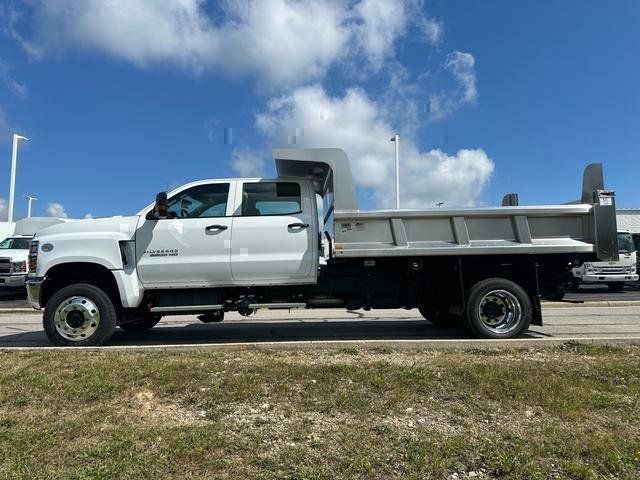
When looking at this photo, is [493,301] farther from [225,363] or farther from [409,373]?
[225,363]

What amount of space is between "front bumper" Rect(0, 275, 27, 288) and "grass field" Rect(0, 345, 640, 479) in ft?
40.5

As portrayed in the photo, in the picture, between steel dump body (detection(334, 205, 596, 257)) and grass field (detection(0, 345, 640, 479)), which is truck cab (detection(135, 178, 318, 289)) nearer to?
steel dump body (detection(334, 205, 596, 257))

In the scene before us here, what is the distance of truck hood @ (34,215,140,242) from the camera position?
7.07m

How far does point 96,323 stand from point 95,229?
1.27 meters

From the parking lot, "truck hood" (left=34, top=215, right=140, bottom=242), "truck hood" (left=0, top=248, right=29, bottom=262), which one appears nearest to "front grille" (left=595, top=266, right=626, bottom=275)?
the parking lot

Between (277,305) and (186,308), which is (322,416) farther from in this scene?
(186,308)

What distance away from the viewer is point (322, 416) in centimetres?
412

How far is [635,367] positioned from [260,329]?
555cm

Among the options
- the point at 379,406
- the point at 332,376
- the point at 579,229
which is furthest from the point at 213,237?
the point at 579,229

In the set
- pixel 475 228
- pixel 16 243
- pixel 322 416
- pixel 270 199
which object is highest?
pixel 16 243

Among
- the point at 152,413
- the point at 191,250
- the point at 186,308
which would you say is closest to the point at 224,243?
the point at 191,250

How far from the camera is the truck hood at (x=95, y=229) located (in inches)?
278

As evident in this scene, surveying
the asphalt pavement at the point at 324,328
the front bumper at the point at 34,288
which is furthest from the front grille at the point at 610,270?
the front bumper at the point at 34,288

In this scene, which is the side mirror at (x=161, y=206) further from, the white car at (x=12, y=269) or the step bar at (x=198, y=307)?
the white car at (x=12, y=269)
